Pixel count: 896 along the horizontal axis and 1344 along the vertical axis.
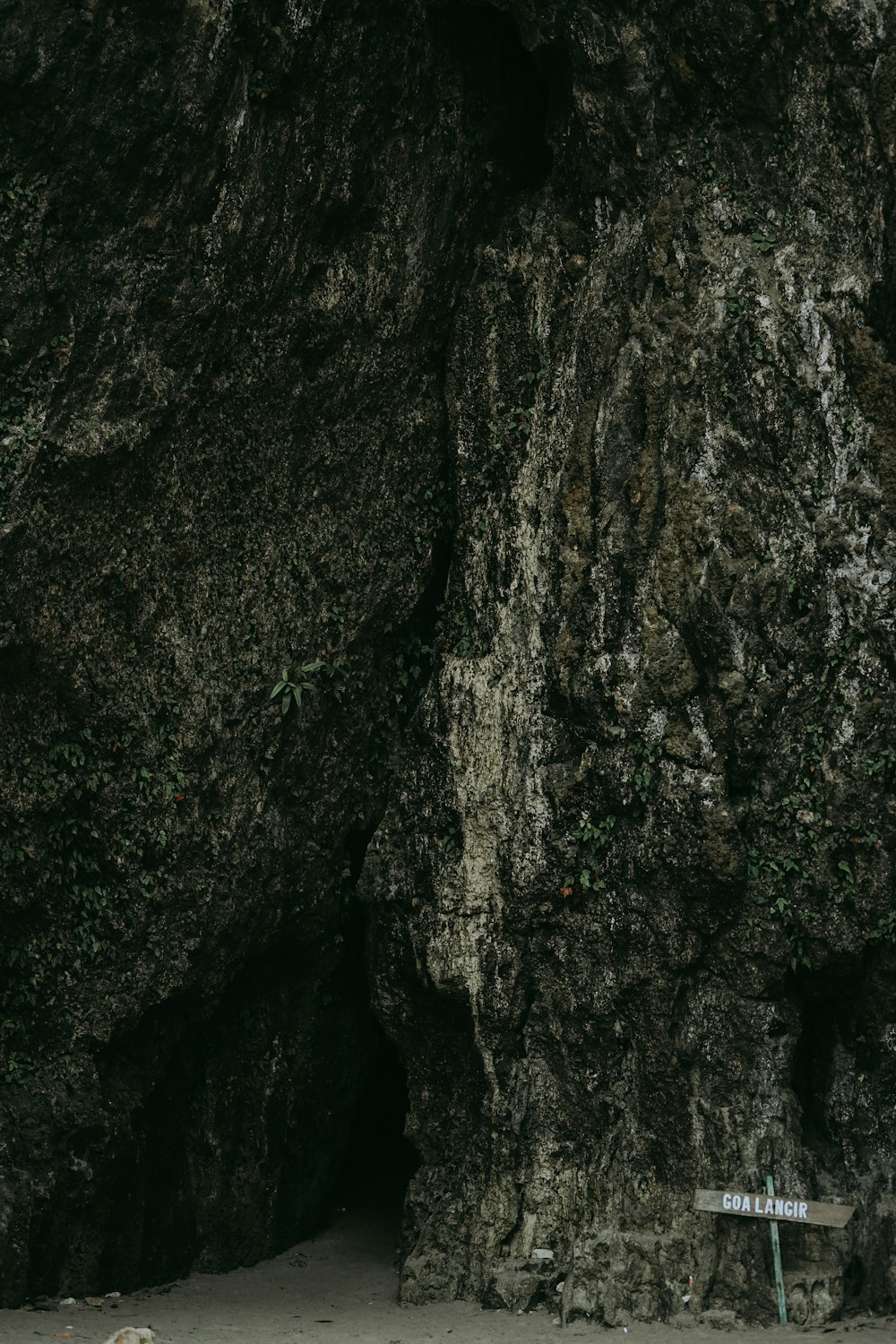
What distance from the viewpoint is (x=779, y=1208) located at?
34.2ft

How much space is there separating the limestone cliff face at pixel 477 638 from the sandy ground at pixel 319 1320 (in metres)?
0.26

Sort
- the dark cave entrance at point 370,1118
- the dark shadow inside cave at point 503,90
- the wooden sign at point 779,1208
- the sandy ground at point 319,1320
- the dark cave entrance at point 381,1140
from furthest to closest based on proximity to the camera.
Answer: the dark cave entrance at point 381,1140 → the dark cave entrance at point 370,1118 → the dark shadow inside cave at point 503,90 → the wooden sign at point 779,1208 → the sandy ground at point 319,1320

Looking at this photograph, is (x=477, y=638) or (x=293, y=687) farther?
(x=477, y=638)

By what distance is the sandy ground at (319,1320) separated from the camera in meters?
10.2

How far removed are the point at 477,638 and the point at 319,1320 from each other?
535cm

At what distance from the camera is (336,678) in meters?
12.2

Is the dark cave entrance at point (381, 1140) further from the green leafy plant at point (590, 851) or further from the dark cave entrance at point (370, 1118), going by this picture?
the green leafy plant at point (590, 851)

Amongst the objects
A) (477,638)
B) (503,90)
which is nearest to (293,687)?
(477,638)

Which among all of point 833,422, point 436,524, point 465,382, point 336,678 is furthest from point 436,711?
point 833,422

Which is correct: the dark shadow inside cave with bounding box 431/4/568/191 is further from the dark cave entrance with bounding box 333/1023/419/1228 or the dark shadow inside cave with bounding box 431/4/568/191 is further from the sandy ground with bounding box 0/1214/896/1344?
the sandy ground with bounding box 0/1214/896/1344

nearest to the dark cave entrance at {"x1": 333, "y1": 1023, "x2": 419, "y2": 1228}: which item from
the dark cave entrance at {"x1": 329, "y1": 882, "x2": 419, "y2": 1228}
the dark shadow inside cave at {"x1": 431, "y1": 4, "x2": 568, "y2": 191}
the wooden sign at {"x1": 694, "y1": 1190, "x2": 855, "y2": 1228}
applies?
the dark cave entrance at {"x1": 329, "y1": 882, "x2": 419, "y2": 1228}

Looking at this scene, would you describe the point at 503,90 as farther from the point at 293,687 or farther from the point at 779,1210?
the point at 779,1210

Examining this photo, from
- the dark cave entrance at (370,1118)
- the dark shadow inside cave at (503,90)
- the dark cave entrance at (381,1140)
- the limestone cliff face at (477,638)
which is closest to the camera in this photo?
the limestone cliff face at (477,638)

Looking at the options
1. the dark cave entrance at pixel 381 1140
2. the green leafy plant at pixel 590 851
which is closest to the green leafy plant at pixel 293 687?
the green leafy plant at pixel 590 851
